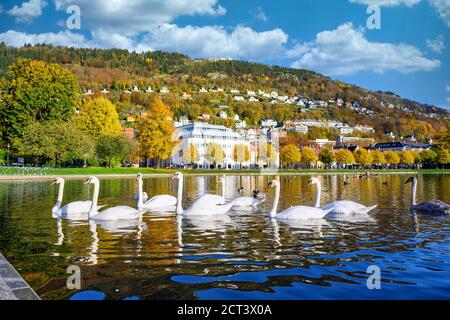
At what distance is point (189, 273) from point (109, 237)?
5147mm

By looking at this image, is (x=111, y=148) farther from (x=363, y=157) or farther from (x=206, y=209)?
(x=363, y=157)

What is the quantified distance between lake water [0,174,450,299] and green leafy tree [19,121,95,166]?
4517cm

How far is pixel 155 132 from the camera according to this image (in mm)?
77062

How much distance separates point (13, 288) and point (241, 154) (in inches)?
4886

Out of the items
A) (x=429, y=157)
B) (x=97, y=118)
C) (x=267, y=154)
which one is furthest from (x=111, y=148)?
(x=429, y=157)

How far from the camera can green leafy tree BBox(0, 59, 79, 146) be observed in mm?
64562

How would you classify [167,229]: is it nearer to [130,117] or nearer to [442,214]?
[442,214]

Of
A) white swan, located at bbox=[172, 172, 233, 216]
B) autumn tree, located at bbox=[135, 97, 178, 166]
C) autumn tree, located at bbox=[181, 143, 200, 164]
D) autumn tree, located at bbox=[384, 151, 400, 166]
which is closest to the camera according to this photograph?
white swan, located at bbox=[172, 172, 233, 216]

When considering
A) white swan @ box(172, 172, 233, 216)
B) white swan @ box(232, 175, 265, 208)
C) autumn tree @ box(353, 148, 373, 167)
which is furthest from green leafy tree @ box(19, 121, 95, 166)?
autumn tree @ box(353, 148, 373, 167)

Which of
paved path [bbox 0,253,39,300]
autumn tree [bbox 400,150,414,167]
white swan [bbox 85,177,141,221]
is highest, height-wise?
autumn tree [bbox 400,150,414,167]

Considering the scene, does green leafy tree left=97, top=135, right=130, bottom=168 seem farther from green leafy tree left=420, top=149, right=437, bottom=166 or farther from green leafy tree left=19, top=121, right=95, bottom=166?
green leafy tree left=420, top=149, right=437, bottom=166
